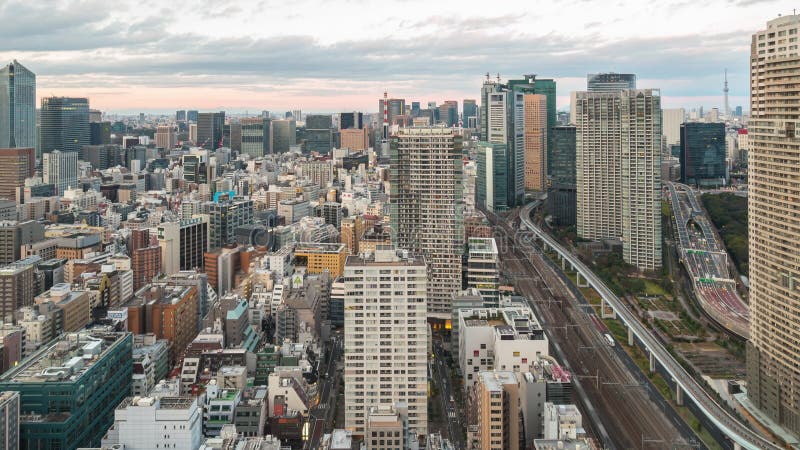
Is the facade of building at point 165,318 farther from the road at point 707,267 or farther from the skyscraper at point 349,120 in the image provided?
the skyscraper at point 349,120

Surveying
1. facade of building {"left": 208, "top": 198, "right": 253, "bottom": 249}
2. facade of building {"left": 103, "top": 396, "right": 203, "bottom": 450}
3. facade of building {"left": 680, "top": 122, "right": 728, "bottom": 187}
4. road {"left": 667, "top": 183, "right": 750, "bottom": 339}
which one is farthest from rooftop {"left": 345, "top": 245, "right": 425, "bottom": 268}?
facade of building {"left": 680, "top": 122, "right": 728, "bottom": 187}

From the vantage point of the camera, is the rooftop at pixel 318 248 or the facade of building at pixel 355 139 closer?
the rooftop at pixel 318 248

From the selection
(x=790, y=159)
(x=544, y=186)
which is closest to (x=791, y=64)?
(x=790, y=159)

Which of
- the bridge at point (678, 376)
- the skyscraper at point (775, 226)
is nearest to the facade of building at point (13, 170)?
the bridge at point (678, 376)

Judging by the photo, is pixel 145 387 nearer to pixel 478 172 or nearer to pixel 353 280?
pixel 353 280

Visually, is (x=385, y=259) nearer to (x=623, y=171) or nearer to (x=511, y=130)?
(x=623, y=171)

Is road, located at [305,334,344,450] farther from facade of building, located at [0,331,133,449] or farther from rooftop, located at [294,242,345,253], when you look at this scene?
rooftop, located at [294,242,345,253]
